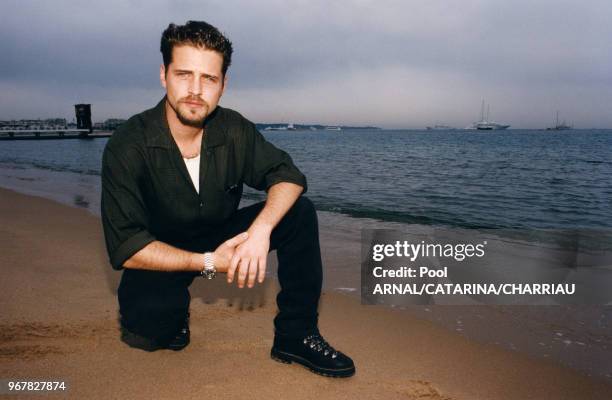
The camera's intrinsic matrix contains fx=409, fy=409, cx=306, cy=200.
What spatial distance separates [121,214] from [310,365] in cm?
145

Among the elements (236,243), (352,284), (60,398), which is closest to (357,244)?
(352,284)

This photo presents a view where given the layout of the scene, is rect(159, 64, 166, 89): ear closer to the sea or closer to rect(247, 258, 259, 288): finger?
rect(247, 258, 259, 288): finger

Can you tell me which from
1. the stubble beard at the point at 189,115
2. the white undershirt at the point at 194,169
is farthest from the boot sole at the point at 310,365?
the stubble beard at the point at 189,115

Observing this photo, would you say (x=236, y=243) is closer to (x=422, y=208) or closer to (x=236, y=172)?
(x=236, y=172)

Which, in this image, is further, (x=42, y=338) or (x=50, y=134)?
(x=50, y=134)

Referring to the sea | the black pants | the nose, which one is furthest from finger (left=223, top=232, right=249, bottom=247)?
the sea

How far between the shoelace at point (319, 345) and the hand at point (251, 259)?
22.3 inches

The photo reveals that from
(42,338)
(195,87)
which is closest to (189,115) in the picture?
(195,87)

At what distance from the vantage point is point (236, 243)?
7.68 ft

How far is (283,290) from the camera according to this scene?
8.87ft

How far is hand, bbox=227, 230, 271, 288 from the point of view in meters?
2.29

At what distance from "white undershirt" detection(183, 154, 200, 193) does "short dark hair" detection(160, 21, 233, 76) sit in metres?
0.62

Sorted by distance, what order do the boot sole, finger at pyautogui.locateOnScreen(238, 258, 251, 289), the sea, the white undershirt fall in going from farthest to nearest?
1. the sea
2. the white undershirt
3. the boot sole
4. finger at pyautogui.locateOnScreen(238, 258, 251, 289)

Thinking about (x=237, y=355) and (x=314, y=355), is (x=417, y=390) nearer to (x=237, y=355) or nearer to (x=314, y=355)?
(x=314, y=355)
